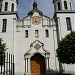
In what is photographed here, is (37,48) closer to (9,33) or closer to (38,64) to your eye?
(38,64)

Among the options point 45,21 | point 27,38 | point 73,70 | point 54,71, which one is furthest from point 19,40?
point 73,70

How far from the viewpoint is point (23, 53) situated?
89.7ft

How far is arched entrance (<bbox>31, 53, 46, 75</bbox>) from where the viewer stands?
88.4 ft

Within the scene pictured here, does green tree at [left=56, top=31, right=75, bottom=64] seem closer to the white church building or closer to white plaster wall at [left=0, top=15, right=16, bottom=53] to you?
the white church building

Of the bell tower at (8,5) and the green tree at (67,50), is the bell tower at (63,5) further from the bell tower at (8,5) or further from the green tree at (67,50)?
the green tree at (67,50)

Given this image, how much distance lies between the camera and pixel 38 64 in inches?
1080

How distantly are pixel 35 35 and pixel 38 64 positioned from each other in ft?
15.1

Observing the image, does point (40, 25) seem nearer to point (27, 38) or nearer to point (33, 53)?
point (27, 38)

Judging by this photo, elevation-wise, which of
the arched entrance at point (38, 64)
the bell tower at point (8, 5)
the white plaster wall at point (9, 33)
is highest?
the bell tower at point (8, 5)

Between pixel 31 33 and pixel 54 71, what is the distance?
22.9 feet

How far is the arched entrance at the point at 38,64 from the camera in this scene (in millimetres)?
26953

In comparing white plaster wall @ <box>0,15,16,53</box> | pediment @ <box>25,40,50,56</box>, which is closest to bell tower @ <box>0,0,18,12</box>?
white plaster wall @ <box>0,15,16,53</box>

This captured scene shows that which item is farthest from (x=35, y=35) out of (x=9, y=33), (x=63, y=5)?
(x=63, y=5)

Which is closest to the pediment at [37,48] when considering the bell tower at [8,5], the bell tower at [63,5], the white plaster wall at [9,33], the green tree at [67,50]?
the white plaster wall at [9,33]
